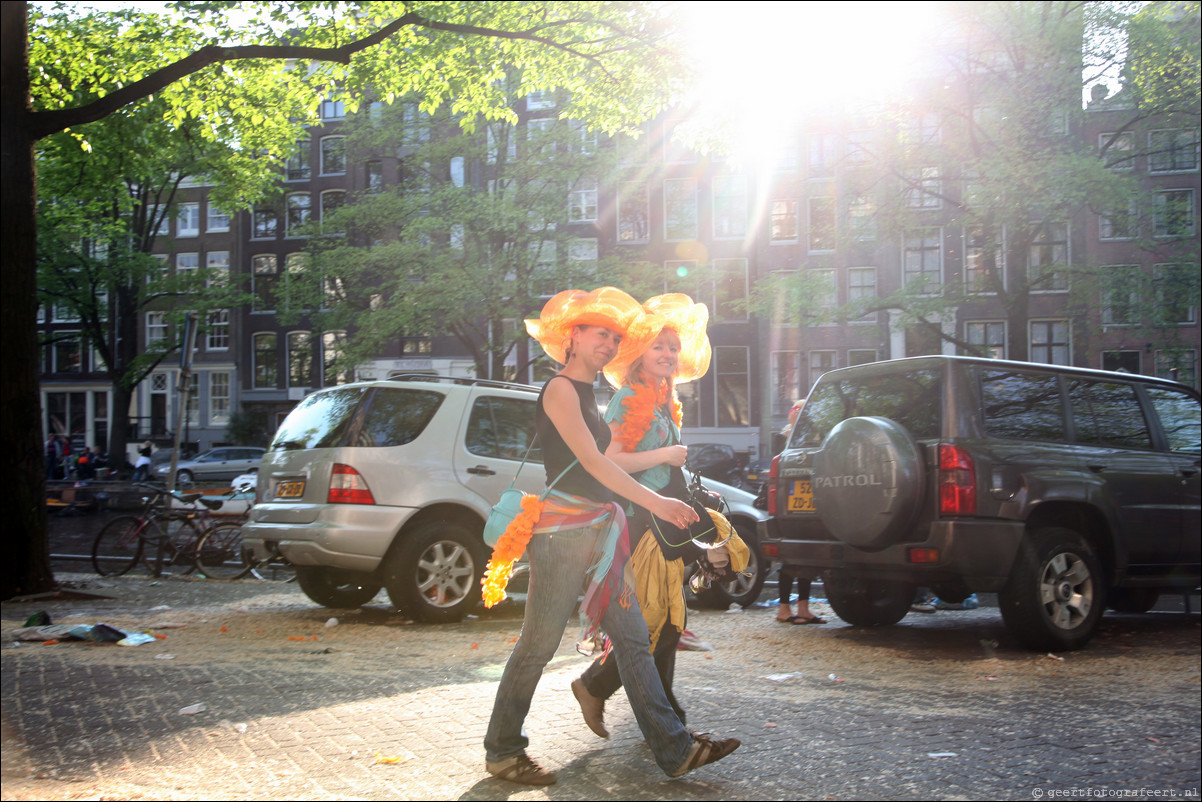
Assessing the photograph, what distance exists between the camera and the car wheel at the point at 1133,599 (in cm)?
823

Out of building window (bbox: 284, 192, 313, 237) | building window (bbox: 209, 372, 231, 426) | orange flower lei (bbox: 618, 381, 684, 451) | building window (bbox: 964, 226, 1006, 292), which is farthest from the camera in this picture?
building window (bbox: 209, 372, 231, 426)

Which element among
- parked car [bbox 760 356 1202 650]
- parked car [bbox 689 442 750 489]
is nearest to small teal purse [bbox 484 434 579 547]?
parked car [bbox 760 356 1202 650]

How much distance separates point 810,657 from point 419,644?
2558 millimetres

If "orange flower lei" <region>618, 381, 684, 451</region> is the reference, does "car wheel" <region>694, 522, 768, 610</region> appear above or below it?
below

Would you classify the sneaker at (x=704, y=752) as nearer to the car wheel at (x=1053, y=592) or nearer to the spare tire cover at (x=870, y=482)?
the spare tire cover at (x=870, y=482)

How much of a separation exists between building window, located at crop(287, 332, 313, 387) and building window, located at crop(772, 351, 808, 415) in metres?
21.3

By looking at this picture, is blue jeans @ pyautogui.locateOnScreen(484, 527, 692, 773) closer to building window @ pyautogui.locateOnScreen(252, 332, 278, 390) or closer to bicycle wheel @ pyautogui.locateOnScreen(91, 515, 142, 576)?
bicycle wheel @ pyautogui.locateOnScreen(91, 515, 142, 576)

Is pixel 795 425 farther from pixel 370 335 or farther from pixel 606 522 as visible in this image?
pixel 370 335

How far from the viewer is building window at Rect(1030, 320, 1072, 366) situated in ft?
119

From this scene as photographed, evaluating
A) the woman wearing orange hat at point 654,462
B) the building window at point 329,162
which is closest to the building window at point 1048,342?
the building window at point 329,162

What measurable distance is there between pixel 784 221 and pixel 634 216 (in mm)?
5922

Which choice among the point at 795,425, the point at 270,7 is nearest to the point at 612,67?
the point at 270,7

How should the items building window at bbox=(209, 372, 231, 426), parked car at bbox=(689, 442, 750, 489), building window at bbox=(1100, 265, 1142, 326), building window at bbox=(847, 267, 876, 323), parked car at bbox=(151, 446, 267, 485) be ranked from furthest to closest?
building window at bbox=(209, 372, 231, 426), building window at bbox=(847, 267, 876, 323), parked car at bbox=(151, 446, 267, 485), parked car at bbox=(689, 442, 750, 489), building window at bbox=(1100, 265, 1142, 326)

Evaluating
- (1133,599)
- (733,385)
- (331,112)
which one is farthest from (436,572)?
(331,112)
